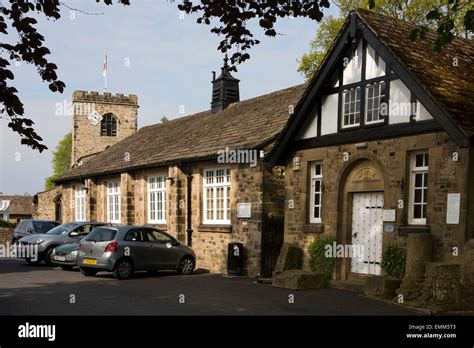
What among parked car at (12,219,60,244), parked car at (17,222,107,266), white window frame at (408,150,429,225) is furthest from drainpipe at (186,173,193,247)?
white window frame at (408,150,429,225)

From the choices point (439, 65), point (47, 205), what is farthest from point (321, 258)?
point (47, 205)

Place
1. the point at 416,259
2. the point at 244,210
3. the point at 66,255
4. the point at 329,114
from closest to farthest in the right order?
the point at 416,259 → the point at 329,114 → the point at 244,210 → the point at 66,255

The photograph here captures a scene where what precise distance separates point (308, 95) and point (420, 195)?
4.50 metres

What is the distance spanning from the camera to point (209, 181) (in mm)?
21641

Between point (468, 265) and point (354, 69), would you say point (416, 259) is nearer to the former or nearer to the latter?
point (468, 265)

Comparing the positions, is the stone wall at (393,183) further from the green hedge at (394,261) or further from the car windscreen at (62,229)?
the car windscreen at (62,229)

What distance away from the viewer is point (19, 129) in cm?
682

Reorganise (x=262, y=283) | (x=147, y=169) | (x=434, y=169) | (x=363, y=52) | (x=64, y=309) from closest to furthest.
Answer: (x=64, y=309), (x=434, y=169), (x=363, y=52), (x=262, y=283), (x=147, y=169)

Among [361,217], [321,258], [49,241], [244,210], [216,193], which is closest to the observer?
[361,217]

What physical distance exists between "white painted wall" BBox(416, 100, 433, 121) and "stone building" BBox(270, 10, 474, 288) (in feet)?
0.08

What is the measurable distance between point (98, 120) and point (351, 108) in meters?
35.4

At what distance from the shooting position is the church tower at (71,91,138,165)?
47531 mm
